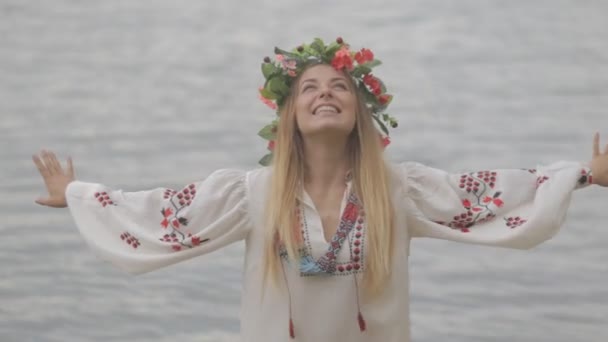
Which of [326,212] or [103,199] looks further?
[103,199]

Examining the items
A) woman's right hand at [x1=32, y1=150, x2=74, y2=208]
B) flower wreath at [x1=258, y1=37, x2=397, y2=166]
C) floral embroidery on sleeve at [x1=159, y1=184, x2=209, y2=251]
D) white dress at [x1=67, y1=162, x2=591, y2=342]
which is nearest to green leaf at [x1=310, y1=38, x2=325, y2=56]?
flower wreath at [x1=258, y1=37, x2=397, y2=166]

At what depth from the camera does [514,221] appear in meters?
3.45

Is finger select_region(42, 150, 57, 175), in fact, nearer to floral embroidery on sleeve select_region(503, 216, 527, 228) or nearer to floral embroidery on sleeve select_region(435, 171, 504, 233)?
floral embroidery on sleeve select_region(435, 171, 504, 233)

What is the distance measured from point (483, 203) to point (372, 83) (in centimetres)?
42

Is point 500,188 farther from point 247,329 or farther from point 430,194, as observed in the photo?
point 247,329

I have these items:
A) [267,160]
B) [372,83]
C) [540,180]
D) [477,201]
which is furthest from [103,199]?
[540,180]

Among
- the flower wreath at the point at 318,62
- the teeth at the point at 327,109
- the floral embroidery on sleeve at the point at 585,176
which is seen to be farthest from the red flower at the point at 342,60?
the floral embroidery on sleeve at the point at 585,176

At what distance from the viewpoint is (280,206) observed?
3.39 m

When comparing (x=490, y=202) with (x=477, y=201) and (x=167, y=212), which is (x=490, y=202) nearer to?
(x=477, y=201)

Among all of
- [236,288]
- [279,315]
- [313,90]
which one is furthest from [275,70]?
[236,288]

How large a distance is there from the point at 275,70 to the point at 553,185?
77 cm

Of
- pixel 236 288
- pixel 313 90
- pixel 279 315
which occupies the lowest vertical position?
pixel 236 288

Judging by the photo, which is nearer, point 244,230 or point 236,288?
point 244,230

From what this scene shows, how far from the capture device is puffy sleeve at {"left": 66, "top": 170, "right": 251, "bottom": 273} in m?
3.45
